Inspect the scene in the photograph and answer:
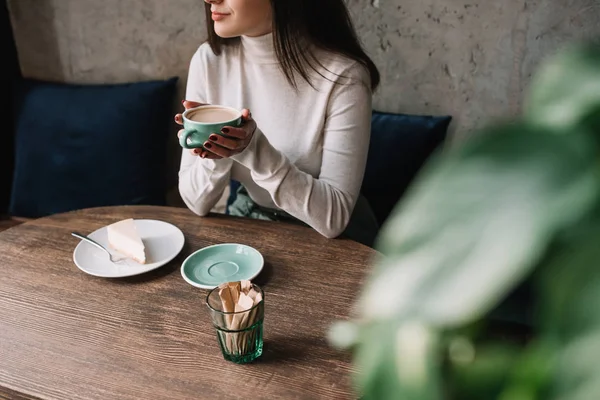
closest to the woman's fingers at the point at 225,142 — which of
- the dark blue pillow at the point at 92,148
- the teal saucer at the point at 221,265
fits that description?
the teal saucer at the point at 221,265

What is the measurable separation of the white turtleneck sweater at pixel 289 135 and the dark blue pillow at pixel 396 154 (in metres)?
0.40

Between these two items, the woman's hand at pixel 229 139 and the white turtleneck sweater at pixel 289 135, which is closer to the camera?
the woman's hand at pixel 229 139

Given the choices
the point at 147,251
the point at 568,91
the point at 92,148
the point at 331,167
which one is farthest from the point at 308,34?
the point at 568,91

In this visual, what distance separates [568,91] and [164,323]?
2.90 ft

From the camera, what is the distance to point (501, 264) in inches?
9.5

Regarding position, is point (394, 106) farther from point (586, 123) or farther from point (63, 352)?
point (586, 123)

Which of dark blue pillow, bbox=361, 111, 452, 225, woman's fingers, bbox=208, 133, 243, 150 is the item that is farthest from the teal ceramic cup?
dark blue pillow, bbox=361, 111, 452, 225

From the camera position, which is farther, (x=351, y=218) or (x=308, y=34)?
(x=351, y=218)

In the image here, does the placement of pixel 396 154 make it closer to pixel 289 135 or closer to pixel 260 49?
pixel 289 135

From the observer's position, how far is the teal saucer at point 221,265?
117 cm

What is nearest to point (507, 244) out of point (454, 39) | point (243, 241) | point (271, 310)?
point (271, 310)

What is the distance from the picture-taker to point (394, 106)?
6.85 feet

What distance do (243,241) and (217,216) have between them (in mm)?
170

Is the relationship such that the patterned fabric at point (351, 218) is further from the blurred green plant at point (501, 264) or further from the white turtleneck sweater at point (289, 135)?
the blurred green plant at point (501, 264)
